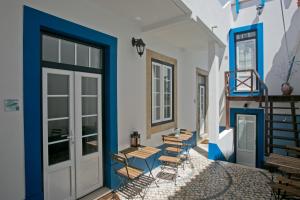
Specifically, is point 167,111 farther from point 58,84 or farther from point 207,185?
point 58,84

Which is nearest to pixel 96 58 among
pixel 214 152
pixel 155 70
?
pixel 155 70

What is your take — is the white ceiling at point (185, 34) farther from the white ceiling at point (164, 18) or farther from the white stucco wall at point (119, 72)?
the white stucco wall at point (119, 72)

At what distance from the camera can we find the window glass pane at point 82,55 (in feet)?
9.84

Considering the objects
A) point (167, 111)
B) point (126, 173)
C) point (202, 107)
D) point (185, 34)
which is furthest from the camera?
point (202, 107)

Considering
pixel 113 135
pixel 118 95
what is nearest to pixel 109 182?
pixel 113 135

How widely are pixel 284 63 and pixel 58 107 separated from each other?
623 centimetres

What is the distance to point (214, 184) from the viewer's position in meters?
3.56

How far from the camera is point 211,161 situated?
15.9ft

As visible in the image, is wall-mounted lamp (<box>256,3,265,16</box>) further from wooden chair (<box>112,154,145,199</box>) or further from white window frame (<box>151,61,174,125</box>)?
wooden chair (<box>112,154,145,199</box>)

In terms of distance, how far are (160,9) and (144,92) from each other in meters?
1.74

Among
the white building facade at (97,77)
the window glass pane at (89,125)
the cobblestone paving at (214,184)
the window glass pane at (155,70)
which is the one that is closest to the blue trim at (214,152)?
the white building facade at (97,77)

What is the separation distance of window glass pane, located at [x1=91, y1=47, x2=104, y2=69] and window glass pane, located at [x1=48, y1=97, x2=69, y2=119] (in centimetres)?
83
